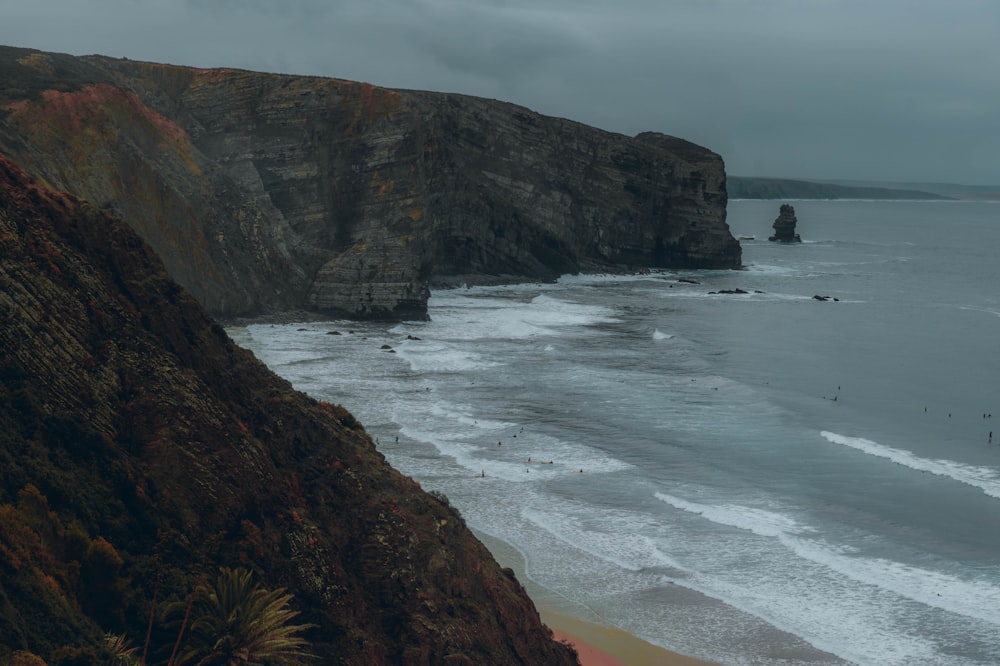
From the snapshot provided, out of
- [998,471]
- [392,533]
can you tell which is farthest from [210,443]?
[998,471]

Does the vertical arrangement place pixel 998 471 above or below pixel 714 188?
below

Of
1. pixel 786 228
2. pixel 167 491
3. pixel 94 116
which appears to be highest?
pixel 94 116

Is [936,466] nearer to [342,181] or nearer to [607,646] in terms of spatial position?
[607,646]

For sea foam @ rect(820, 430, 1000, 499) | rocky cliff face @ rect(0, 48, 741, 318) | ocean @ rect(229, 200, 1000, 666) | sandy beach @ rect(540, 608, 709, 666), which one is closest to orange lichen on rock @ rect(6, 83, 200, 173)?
rocky cliff face @ rect(0, 48, 741, 318)

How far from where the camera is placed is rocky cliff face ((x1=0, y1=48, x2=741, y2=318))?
5672cm

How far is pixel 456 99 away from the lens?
9750cm

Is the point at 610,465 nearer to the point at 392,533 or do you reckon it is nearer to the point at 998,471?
the point at 998,471

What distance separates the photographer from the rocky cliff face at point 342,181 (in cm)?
5672

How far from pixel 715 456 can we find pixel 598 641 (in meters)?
15.0

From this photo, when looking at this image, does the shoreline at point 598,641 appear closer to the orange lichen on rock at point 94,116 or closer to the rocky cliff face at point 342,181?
the rocky cliff face at point 342,181

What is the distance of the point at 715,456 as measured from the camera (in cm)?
3434

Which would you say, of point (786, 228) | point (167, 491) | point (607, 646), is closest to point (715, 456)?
point (607, 646)

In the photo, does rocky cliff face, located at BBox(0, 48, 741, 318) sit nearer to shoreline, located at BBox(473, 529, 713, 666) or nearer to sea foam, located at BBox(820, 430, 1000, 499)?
sea foam, located at BBox(820, 430, 1000, 499)

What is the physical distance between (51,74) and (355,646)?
56.9 metres
